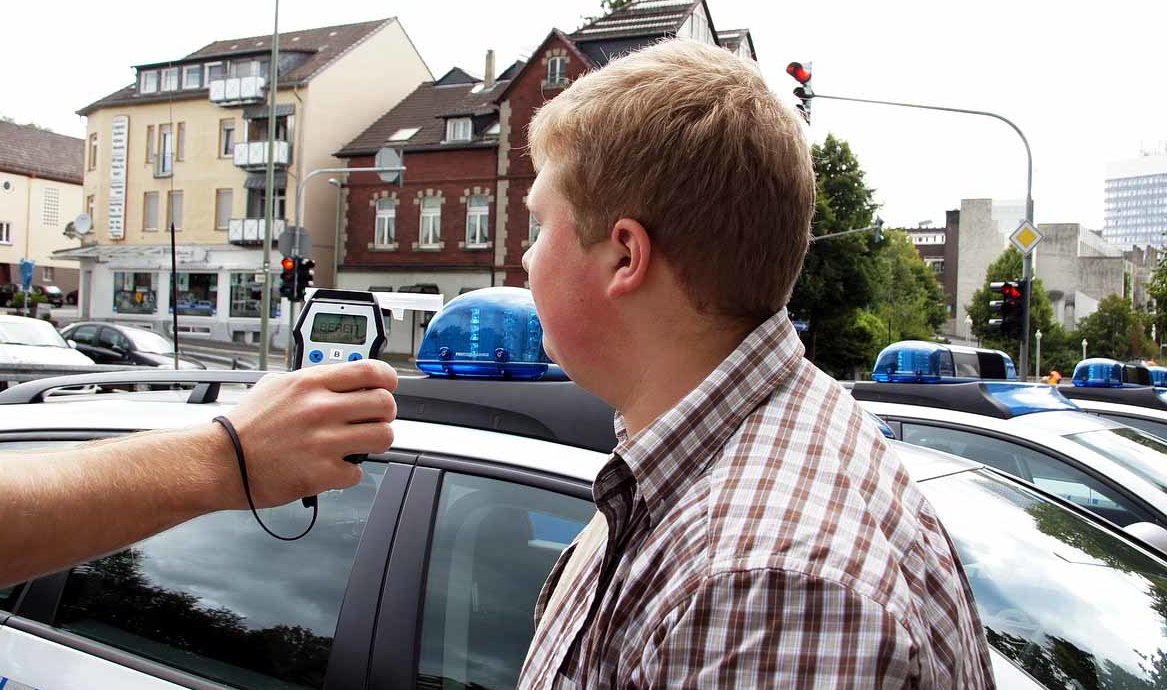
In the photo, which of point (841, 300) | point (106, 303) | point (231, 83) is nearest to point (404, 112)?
point (231, 83)

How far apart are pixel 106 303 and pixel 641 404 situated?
5438cm

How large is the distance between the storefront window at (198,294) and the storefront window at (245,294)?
1.10 meters

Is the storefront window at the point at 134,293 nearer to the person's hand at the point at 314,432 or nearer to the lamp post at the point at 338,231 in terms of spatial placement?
the lamp post at the point at 338,231

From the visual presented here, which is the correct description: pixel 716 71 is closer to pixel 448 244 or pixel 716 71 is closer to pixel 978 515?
pixel 978 515

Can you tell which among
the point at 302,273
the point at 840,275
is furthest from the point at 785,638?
the point at 840,275

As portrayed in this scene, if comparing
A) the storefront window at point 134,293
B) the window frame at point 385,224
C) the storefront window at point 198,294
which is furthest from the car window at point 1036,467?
the storefront window at point 134,293

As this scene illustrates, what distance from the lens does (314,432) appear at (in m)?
1.40

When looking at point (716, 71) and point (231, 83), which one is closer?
point (716, 71)

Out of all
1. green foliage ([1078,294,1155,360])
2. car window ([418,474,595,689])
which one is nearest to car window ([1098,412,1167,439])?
car window ([418,474,595,689])

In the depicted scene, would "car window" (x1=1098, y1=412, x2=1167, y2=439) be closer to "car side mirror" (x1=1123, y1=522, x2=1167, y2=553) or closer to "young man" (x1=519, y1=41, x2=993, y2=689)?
"car side mirror" (x1=1123, y1=522, x2=1167, y2=553)

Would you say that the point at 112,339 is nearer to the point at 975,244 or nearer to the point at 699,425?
the point at 699,425

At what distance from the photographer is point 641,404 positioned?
1465mm

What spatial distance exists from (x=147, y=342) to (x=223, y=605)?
22.9 m

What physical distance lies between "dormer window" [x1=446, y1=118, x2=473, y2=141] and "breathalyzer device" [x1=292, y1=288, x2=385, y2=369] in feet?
132
